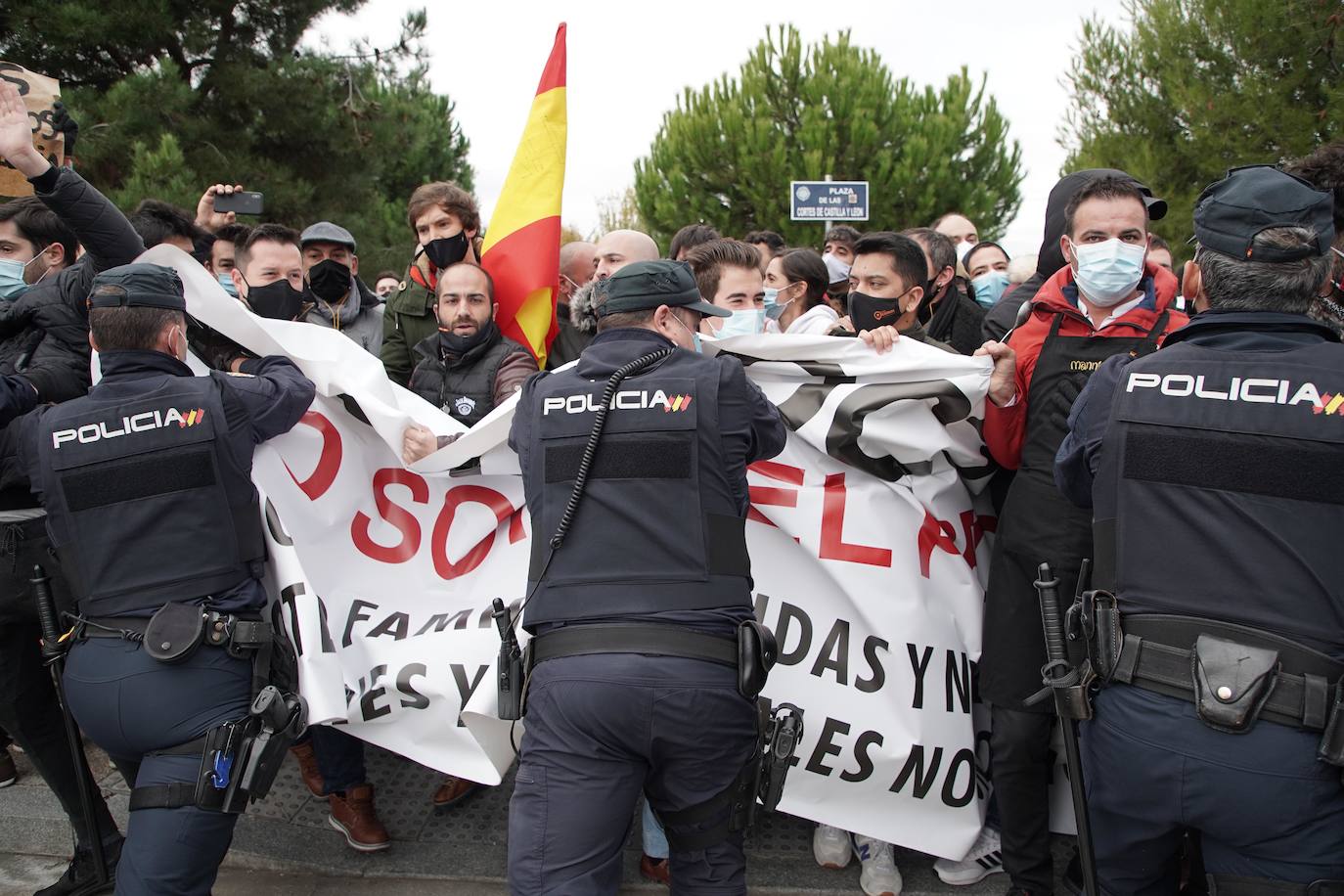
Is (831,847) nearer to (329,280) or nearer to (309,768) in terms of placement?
(309,768)

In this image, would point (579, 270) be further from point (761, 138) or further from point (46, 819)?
point (761, 138)

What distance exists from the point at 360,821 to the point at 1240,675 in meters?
3.08

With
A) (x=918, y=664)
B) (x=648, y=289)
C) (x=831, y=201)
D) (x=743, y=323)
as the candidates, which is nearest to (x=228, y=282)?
(x=743, y=323)

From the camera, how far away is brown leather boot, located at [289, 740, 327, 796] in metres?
4.18

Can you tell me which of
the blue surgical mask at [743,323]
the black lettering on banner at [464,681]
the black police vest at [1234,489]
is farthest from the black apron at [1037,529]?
the black lettering on banner at [464,681]

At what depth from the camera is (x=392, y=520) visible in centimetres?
384

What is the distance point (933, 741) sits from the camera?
3.40 m

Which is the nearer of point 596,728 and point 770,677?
point 596,728

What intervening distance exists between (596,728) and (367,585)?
1.54 meters

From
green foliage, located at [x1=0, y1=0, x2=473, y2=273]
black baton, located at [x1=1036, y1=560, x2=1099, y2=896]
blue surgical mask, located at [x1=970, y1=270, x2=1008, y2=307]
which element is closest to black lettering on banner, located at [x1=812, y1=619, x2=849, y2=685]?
black baton, located at [x1=1036, y1=560, x2=1099, y2=896]

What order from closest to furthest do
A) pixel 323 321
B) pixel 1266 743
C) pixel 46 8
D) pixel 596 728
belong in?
pixel 1266 743, pixel 596 728, pixel 323 321, pixel 46 8

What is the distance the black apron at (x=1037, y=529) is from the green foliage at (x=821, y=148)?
831 inches

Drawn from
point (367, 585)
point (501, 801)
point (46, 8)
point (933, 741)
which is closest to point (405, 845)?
point (501, 801)

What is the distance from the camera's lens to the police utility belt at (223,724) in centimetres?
283
